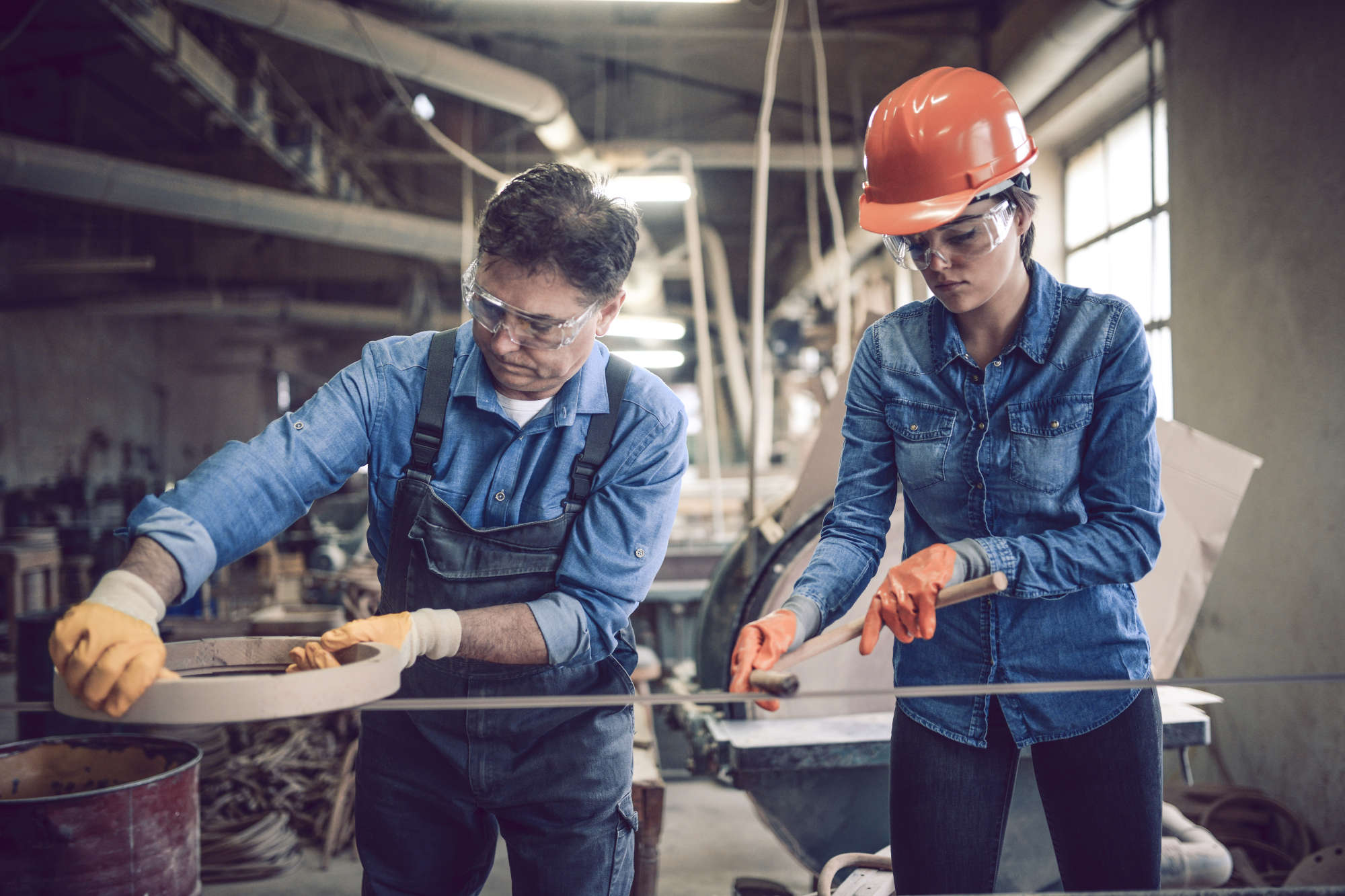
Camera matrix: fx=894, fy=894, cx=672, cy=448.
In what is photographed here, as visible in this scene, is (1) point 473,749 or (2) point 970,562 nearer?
(2) point 970,562

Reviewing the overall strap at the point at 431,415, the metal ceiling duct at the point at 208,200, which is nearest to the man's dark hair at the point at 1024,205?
the overall strap at the point at 431,415

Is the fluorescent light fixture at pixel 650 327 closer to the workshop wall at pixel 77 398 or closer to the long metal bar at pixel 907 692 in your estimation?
the workshop wall at pixel 77 398

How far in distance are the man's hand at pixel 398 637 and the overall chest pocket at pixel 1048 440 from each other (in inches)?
37.3

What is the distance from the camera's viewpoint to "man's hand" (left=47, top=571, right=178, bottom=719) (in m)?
1.13

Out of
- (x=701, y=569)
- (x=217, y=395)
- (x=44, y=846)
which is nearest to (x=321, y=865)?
(x=44, y=846)

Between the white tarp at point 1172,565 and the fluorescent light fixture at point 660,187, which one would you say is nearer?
the white tarp at point 1172,565

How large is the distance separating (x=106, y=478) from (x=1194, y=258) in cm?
1296

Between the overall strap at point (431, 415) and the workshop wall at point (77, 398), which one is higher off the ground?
the workshop wall at point (77, 398)

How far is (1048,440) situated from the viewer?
4.69 feet

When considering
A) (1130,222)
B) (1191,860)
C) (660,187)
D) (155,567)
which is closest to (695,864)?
(1191,860)

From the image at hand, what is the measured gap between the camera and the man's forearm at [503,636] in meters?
1.46

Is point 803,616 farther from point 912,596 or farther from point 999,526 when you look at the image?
point 999,526

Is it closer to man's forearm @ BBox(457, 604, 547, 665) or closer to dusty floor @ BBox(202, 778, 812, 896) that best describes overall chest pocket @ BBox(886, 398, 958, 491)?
man's forearm @ BBox(457, 604, 547, 665)

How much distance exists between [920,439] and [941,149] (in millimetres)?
483
